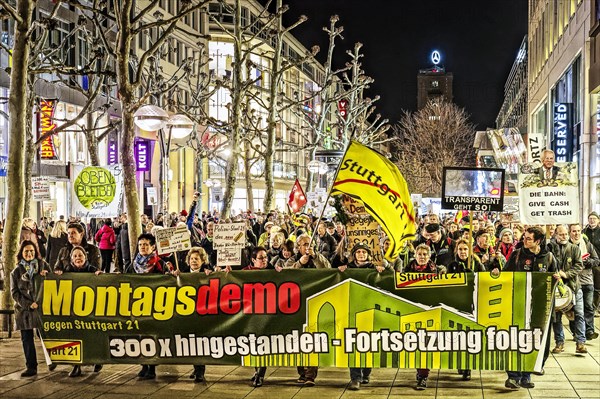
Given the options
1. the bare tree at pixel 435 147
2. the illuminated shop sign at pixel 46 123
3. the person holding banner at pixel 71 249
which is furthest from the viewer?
the bare tree at pixel 435 147

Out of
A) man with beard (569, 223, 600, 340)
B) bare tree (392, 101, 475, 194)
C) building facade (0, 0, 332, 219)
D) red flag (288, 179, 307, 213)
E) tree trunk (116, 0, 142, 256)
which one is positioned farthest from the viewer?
bare tree (392, 101, 475, 194)

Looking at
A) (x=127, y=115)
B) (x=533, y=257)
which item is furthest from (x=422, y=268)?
(x=127, y=115)

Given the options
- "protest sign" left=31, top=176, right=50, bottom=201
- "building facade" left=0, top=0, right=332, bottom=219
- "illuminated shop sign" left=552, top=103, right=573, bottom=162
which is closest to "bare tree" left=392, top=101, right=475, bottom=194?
"building facade" left=0, top=0, right=332, bottom=219

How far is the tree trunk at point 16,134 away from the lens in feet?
49.8

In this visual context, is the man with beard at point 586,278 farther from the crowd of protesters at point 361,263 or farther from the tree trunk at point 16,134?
the tree trunk at point 16,134

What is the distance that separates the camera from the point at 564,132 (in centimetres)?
3297

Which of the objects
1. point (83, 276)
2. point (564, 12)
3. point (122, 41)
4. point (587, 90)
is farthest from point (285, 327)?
point (564, 12)

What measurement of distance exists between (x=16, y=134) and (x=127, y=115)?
2.56m

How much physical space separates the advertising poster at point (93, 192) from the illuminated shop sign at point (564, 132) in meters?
18.1

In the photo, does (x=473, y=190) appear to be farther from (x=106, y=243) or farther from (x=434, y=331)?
(x=106, y=243)

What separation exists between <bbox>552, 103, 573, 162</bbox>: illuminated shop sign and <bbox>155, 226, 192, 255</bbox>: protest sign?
79.0 feet

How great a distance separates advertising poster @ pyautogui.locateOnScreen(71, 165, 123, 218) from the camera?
67.1ft

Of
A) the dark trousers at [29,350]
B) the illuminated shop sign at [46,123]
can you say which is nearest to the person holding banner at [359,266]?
the dark trousers at [29,350]

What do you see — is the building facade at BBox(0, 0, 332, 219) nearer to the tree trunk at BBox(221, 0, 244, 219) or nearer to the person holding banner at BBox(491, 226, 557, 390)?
the tree trunk at BBox(221, 0, 244, 219)
